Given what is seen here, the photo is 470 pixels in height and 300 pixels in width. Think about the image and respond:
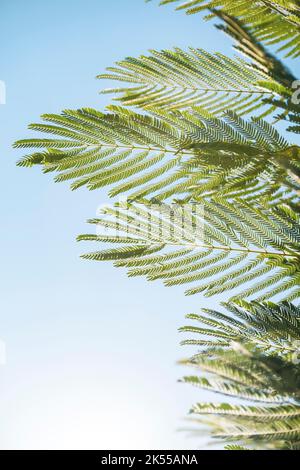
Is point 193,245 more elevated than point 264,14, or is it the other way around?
point 264,14

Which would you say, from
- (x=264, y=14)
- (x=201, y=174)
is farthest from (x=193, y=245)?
(x=264, y=14)

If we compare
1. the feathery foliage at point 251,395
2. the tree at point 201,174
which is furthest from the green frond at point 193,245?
the feathery foliage at point 251,395

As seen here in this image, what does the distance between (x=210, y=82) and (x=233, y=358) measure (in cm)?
177

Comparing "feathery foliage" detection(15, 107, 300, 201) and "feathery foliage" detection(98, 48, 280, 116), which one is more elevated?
"feathery foliage" detection(98, 48, 280, 116)

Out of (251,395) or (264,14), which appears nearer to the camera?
(251,395)

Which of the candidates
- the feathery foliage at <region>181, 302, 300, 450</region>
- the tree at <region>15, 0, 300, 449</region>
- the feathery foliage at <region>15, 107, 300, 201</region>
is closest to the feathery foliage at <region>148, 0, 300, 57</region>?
the tree at <region>15, 0, 300, 449</region>

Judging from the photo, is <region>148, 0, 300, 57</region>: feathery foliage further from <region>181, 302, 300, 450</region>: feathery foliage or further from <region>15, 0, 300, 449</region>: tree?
<region>181, 302, 300, 450</region>: feathery foliage

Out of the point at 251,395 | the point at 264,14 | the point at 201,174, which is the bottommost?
the point at 251,395

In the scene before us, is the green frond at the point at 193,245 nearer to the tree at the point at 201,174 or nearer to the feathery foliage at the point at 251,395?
the tree at the point at 201,174

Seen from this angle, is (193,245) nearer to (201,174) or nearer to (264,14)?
(201,174)

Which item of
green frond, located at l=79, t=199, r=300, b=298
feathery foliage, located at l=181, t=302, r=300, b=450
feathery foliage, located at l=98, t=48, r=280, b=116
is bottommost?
feathery foliage, located at l=181, t=302, r=300, b=450

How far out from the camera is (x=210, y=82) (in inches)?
99.4

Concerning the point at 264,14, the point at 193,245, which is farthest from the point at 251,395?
the point at 264,14

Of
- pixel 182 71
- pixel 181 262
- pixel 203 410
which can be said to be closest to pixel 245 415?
pixel 203 410
